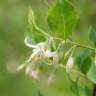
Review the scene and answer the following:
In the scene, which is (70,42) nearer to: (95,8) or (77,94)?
(77,94)

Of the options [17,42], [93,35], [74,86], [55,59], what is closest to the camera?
[55,59]

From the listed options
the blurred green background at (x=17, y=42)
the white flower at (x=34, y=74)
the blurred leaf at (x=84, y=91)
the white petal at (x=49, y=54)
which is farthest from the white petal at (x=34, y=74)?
the blurred green background at (x=17, y=42)

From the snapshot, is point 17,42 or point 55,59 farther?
point 17,42

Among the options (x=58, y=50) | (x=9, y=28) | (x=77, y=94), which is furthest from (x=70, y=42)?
(x=9, y=28)

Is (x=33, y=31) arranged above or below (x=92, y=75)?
above

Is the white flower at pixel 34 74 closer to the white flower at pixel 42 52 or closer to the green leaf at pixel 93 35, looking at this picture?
the white flower at pixel 42 52

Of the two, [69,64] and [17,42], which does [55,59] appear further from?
[17,42]

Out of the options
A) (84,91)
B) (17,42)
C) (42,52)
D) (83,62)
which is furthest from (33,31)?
(17,42)
